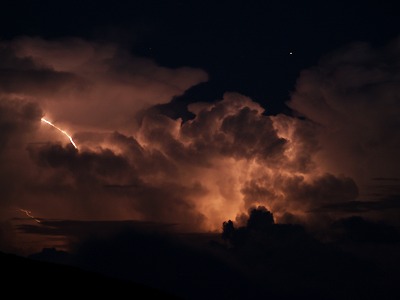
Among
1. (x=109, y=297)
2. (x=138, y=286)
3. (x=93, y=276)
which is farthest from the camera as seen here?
(x=138, y=286)

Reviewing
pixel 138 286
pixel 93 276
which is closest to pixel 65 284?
pixel 93 276

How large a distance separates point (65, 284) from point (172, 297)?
2675cm

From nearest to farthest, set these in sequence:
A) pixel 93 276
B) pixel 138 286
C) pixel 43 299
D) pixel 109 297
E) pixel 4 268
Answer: pixel 43 299 < pixel 4 268 < pixel 109 297 < pixel 93 276 < pixel 138 286

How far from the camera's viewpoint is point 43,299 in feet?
239

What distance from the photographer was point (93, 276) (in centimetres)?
9856

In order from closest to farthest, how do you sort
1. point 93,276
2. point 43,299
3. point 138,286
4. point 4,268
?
1. point 43,299
2. point 4,268
3. point 93,276
4. point 138,286

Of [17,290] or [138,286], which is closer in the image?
[17,290]

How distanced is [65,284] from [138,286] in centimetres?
2203

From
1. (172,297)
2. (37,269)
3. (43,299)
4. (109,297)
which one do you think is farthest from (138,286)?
(43,299)

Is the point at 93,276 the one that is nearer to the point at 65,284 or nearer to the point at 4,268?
the point at 65,284

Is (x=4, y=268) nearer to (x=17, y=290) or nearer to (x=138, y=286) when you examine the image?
(x=17, y=290)

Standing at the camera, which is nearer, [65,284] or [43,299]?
[43,299]

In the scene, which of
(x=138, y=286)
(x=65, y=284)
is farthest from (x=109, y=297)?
(x=138, y=286)

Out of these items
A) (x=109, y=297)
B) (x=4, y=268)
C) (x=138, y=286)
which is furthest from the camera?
(x=138, y=286)
